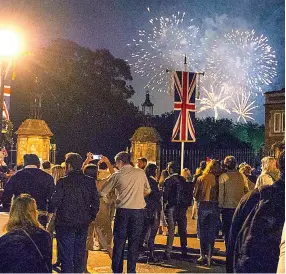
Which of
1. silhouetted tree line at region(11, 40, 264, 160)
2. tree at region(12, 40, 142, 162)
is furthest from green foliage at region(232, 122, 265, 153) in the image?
tree at region(12, 40, 142, 162)

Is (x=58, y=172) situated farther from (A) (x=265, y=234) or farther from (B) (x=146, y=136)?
(B) (x=146, y=136)

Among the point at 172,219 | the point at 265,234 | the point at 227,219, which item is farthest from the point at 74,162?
the point at 265,234

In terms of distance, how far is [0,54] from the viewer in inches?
469

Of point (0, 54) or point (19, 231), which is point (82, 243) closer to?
point (19, 231)

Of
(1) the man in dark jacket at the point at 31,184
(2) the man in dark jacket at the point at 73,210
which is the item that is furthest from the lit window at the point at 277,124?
(2) the man in dark jacket at the point at 73,210

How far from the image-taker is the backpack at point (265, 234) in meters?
3.56

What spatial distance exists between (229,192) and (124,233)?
86.1 inches

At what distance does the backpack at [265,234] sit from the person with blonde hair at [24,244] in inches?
65.8

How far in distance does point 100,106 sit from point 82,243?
3505 cm

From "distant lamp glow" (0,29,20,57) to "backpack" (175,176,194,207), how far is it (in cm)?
448

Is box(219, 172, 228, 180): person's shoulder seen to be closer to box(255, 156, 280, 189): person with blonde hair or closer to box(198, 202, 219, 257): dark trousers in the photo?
box(198, 202, 219, 257): dark trousers

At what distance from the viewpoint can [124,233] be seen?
25.7 ft

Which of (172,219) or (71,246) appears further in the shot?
(172,219)

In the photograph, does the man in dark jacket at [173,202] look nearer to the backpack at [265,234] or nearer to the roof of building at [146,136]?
the backpack at [265,234]
